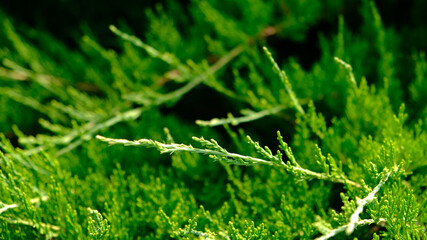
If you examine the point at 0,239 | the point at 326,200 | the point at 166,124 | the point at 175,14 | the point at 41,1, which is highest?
→ the point at 41,1

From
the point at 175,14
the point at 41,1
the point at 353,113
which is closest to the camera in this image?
the point at 353,113

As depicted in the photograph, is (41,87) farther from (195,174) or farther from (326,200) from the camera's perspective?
(326,200)

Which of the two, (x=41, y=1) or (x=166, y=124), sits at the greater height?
(x=41, y=1)

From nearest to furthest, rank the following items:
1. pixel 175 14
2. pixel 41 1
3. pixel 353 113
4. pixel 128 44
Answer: pixel 353 113 → pixel 128 44 → pixel 175 14 → pixel 41 1

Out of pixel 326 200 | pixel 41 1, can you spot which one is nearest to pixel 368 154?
pixel 326 200

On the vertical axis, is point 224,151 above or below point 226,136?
below

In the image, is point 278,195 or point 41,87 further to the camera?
point 41,87

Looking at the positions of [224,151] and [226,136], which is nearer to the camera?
[224,151]
